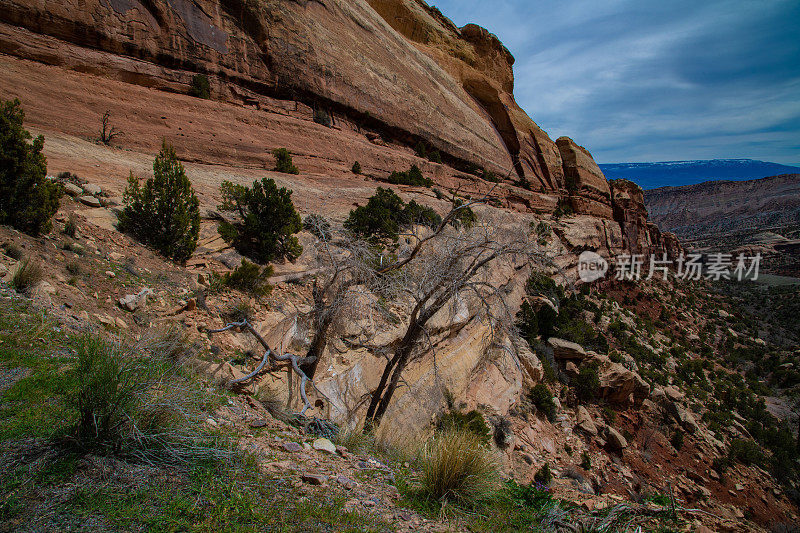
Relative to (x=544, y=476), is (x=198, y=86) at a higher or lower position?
higher

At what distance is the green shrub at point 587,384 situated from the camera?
12.9 meters

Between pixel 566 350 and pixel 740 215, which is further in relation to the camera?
pixel 740 215

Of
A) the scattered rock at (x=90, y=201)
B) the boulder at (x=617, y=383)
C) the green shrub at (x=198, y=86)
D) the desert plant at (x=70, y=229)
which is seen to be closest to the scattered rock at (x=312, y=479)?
the desert plant at (x=70, y=229)

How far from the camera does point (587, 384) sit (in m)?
13.0

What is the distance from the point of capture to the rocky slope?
222 ft

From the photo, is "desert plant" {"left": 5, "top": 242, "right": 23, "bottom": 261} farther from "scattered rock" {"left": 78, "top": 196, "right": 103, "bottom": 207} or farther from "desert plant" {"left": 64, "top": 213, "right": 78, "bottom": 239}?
"scattered rock" {"left": 78, "top": 196, "right": 103, "bottom": 207}

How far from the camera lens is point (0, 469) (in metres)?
2.13

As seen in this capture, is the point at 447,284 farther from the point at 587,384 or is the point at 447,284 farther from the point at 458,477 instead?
the point at 587,384

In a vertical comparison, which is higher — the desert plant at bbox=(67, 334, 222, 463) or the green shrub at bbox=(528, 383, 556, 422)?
the desert plant at bbox=(67, 334, 222, 463)

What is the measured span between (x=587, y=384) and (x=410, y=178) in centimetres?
1541

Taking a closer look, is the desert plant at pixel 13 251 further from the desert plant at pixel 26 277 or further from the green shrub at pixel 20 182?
the green shrub at pixel 20 182

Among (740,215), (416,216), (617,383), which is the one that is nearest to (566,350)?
(617,383)

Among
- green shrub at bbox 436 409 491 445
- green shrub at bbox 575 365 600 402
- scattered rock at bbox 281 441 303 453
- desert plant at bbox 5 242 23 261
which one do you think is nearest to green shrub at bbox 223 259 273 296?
desert plant at bbox 5 242 23 261

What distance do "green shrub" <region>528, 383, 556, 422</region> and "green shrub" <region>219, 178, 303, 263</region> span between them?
9232 mm
